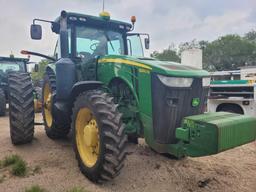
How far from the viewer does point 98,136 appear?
125 inches

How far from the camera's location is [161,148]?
319cm

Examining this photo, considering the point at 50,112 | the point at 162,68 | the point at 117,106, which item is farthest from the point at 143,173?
the point at 50,112

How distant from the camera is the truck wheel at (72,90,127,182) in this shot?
9.68ft

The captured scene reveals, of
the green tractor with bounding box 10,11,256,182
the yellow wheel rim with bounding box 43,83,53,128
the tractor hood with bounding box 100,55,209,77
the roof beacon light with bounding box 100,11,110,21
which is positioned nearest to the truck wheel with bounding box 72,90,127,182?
the green tractor with bounding box 10,11,256,182

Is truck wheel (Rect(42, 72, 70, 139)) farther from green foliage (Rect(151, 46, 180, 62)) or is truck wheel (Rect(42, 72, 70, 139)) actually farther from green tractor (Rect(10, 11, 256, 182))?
green foliage (Rect(151, 46, 180, 62))

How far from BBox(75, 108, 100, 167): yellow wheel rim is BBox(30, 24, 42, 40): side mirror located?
5.68 ft

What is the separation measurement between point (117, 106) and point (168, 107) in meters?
0.65

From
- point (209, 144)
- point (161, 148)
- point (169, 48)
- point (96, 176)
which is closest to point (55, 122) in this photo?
point (96, 176)

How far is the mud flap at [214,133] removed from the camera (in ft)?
8.74

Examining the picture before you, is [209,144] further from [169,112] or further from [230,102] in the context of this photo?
[230,102]

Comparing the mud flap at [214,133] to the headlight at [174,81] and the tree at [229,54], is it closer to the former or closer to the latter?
the headlight at [174,81]

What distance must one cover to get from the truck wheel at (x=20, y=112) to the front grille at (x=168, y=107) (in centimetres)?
255

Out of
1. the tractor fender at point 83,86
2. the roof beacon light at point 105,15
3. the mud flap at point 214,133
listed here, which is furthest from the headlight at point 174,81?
the roof beacon light at point 105,15

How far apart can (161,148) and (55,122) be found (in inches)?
89.2
